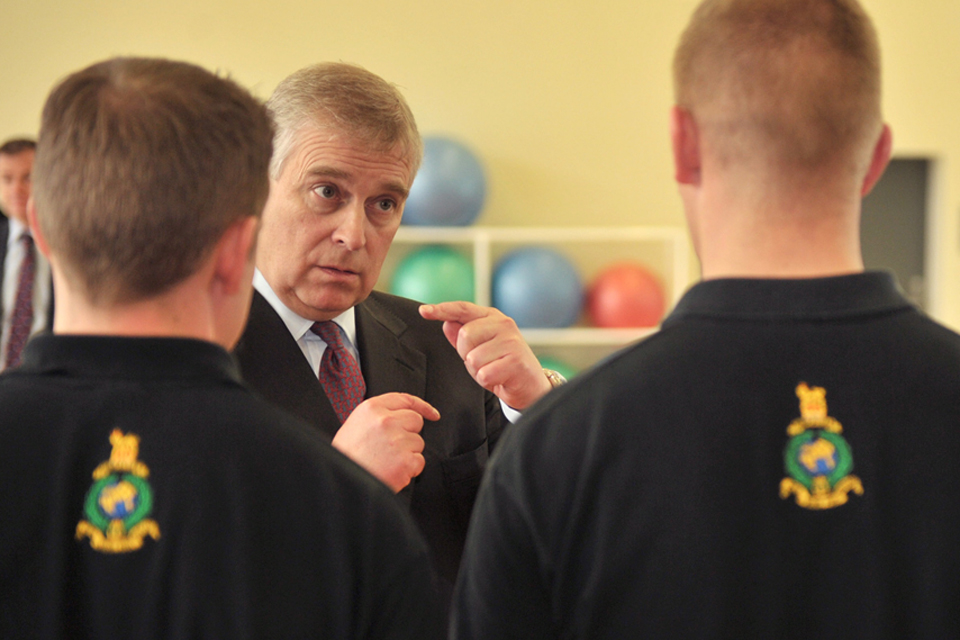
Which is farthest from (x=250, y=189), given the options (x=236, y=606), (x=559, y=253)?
(x=559, y=253)

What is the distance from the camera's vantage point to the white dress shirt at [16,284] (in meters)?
3.73

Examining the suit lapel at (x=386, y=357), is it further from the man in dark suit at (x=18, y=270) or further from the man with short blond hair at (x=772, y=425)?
the man in dark suit at (x=18, y=270)

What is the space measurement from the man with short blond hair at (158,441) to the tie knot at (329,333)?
0.75m

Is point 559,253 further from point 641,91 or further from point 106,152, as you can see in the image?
point 106,152

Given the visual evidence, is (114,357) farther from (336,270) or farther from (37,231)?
(336,270)

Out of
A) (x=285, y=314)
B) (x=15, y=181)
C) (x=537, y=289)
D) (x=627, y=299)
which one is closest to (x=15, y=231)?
(x=15, y=181)

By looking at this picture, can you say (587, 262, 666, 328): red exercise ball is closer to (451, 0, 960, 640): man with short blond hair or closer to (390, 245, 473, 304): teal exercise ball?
(390, 245, 473, 304): teal exercise ball

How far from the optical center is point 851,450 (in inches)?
32.9

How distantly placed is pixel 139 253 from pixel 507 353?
842 mm

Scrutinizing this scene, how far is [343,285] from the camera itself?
158cm

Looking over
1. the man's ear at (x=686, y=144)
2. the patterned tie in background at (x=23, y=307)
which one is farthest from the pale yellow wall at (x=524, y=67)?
the man's ear at (x=686, y=144)

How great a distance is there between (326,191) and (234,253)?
0.73m

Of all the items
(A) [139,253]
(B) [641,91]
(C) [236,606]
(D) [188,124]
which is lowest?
(C) [236,606]

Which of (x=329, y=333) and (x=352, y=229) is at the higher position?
(x=352, y=229)
